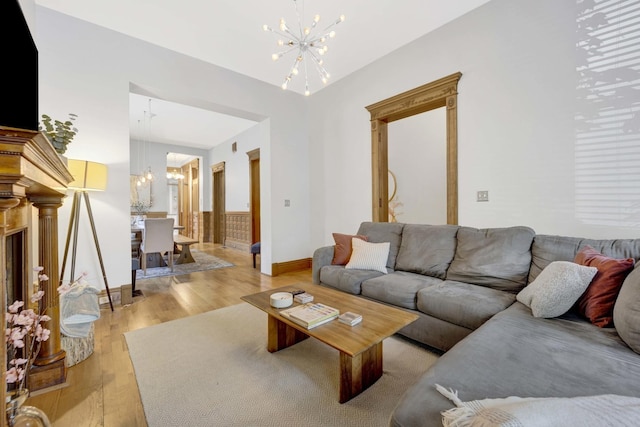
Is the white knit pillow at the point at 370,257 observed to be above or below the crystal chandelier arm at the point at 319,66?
below

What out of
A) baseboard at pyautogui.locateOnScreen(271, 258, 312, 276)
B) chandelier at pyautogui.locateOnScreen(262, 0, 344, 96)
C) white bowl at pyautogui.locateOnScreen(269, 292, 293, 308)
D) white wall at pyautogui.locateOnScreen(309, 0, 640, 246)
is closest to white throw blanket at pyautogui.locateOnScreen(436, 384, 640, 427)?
white bowl at pyautogui.locateOnScreen(269, 292, 293, 308)

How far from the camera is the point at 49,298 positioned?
5.28 feet

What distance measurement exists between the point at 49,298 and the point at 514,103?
156 inches

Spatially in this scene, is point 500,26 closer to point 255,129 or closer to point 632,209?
point 632,209

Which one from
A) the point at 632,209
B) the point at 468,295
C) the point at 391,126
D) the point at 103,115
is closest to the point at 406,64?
the point at 391,126

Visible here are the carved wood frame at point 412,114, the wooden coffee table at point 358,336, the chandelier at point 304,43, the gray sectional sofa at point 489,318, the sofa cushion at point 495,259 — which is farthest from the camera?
the carved wood frame at point 412,114

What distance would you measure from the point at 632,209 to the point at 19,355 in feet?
13.5

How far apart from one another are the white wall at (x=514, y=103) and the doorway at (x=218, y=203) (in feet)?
18.4

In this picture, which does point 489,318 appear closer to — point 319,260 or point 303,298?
point 303,298

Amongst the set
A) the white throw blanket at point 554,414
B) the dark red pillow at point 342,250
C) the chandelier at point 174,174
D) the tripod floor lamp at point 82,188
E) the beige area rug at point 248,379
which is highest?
the chandelier at point 174,174

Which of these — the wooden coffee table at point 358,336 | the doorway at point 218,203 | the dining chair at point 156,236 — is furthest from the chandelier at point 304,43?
the doorway at point 218,203

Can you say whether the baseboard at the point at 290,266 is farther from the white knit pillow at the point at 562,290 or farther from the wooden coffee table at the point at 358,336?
the white knit pillow at the point at 562,290

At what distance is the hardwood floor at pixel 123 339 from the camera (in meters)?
1.45

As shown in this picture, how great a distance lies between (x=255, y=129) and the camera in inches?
239
